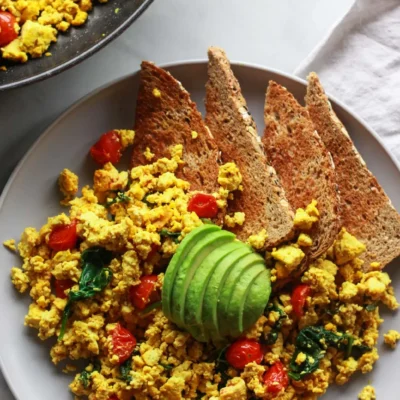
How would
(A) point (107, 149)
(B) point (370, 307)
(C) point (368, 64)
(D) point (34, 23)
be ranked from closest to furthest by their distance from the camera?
(D) point (34, 23)
(B) point (370, 307)
(A) point (107, 149)
(C) point (368, 64)

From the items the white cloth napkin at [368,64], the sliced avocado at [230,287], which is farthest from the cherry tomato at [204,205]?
the white cloth napkin at [368,64]

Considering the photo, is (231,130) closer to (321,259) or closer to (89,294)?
(321,259)

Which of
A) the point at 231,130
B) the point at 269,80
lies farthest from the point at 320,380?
the point at 269,80

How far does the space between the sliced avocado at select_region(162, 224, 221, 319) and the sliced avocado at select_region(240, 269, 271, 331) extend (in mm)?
309

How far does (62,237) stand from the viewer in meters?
3.21

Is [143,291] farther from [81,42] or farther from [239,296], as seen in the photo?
[81,42]

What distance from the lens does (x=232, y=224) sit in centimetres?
326

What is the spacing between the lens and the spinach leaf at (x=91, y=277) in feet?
10.3

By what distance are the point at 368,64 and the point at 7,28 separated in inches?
70.6

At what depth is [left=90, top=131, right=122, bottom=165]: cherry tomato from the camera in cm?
336

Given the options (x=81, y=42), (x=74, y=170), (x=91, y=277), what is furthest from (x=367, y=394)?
(x=81, y=42)

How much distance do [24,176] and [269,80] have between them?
4.16 feet

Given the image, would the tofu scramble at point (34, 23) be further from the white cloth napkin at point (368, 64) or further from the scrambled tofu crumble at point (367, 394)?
the scrambled tofu crumble at point (367, 394)

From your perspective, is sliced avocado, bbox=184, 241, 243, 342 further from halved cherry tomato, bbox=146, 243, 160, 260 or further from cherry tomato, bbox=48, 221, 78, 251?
cherry tomato, bbox=48, 221, 78, 251
